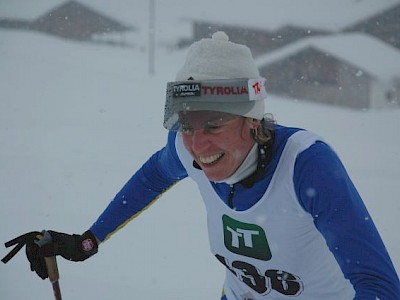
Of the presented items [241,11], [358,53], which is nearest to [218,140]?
[358,53]

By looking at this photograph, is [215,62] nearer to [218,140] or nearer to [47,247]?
[218,140]

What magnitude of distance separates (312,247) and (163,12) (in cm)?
3508

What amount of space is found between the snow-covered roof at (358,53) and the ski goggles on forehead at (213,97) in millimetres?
23481

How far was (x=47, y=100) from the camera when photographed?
1467 centimetres

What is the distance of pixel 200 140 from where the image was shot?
1.57 meters

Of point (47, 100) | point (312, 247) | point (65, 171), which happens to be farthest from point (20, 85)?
point (312, 247)

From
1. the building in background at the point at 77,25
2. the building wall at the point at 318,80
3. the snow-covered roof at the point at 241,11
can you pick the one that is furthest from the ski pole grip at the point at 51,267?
the snow-covered roof at the point at 241,11

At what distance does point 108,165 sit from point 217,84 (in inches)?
301

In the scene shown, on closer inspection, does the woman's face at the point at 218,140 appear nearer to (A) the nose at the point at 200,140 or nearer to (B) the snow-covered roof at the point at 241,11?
(A) the nose at the point at 200,140

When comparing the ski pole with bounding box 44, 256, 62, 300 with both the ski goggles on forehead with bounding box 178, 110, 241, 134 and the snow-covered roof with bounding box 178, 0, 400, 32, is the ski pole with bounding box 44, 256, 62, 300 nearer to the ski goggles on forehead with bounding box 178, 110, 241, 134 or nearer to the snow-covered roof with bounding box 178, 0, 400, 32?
the ski goggles on forehead with bounding box 178, 110, 241, 134

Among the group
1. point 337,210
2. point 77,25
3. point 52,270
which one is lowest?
point 52,270

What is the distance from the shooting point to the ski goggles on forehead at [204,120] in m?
1.58

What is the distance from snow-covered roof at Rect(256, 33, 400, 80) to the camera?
24094 millimetres

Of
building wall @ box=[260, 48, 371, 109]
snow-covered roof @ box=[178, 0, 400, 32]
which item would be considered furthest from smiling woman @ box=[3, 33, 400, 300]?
snow-covered roof @ box=[178, 0, 400, 32]
